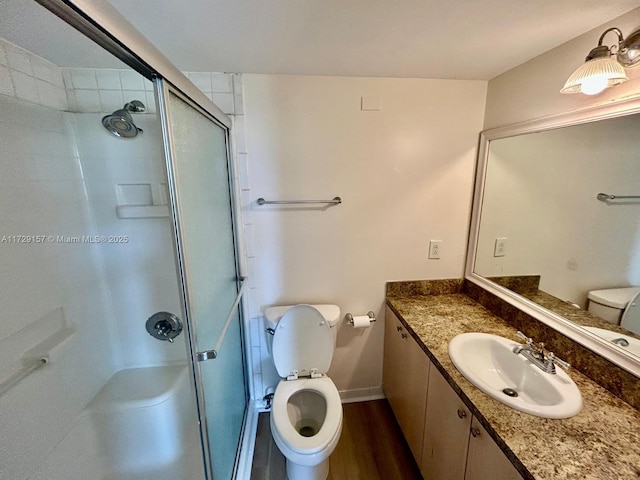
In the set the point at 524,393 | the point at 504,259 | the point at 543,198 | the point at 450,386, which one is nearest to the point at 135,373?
the point at 450,386

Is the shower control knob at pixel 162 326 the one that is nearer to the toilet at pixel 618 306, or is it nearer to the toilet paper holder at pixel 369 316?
the toilet paper holder at pixel 369 316

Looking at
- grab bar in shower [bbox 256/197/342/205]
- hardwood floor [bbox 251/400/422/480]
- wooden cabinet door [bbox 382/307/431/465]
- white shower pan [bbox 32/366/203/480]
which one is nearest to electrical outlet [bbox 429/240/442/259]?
wooden cabinet door [bbox 382/307/431/465]

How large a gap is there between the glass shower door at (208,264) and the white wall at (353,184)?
8.0 inches

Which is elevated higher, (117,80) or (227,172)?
(117,80)

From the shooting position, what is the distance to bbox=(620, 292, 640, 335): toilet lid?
95cm

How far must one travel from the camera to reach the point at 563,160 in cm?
122

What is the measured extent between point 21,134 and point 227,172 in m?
0.80

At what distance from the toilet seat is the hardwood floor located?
0.41 metres

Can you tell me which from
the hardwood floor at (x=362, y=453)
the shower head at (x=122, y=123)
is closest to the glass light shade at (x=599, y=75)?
the shower head at (x=122, y=123)

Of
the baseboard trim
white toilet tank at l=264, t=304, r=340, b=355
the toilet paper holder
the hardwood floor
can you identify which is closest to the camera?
the hardwood floor

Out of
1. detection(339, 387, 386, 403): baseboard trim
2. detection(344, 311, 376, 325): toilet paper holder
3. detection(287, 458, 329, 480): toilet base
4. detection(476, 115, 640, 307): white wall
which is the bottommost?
detection(339, 387, 386, 403): baseboard trim

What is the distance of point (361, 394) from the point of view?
1973 millimetres

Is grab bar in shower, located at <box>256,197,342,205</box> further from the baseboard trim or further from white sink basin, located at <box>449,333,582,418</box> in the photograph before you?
the baseboard trim

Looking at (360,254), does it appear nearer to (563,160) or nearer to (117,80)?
(563,160)
